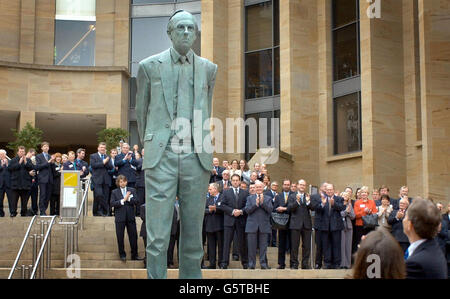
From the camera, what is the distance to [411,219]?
13.8 feet

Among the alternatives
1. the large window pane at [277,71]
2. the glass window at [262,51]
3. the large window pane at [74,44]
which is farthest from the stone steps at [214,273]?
the large window pane at [74,44]

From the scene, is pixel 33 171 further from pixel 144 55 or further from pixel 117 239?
pixel 144 55

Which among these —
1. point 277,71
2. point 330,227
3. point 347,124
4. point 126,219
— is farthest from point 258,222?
point 277,71

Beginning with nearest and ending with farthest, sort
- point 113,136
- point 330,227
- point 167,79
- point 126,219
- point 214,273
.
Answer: point 167,79 → point 214,273 → point 126,219 → point 330,227 → point 113,136

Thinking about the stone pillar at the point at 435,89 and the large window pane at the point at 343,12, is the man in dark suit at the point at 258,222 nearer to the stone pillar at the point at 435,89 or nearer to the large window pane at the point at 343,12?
the stone pillar at the point at 435,89

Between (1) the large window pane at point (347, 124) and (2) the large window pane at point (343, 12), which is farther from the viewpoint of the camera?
(2) the large window pane at point (343, 12)

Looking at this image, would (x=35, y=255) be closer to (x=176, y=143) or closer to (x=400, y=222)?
(x=400, y=222)

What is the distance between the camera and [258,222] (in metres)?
15.4

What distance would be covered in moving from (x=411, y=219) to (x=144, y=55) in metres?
32.0

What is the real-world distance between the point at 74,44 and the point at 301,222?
23026 millimetres

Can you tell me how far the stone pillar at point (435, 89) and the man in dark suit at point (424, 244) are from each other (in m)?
16.3

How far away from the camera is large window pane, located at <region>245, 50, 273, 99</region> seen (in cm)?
3002

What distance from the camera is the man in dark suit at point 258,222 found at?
15.2m
